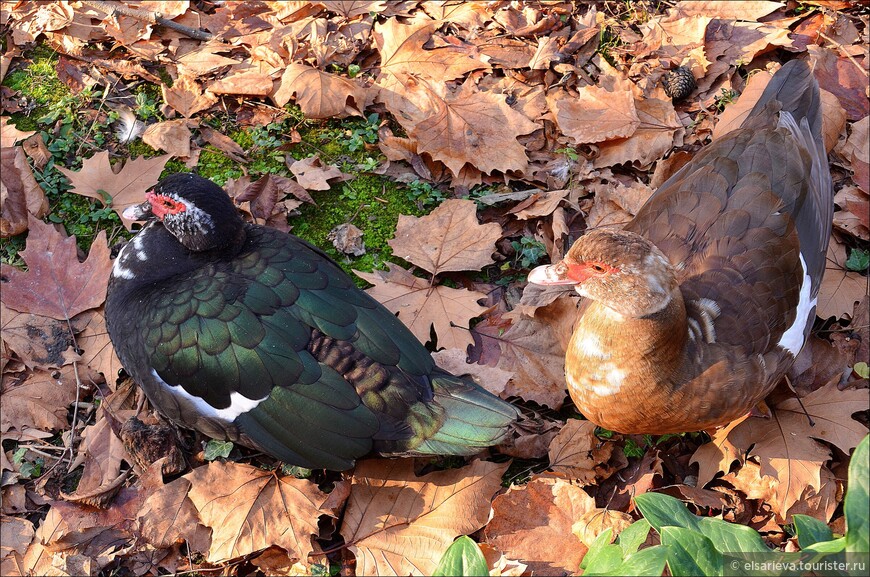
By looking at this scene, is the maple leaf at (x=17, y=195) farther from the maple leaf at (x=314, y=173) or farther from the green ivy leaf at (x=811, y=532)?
the green ivy leaf at (x=811, y=532)

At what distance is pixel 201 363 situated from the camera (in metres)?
3.18

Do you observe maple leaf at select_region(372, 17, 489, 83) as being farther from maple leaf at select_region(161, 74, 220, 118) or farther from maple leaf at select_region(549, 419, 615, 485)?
maple leaf at select_region(549, 419, 615, 485)

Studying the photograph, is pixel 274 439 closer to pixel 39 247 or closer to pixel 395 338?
pixel 395 338

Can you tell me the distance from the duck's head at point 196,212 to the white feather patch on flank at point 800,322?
2475 millimetres

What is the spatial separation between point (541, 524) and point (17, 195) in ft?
10.7

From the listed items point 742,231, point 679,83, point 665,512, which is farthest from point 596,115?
point 665,512

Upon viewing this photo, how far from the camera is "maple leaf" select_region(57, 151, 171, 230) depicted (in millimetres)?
4309

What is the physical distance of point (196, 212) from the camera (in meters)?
3.46

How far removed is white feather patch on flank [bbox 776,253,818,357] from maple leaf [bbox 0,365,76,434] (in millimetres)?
3317

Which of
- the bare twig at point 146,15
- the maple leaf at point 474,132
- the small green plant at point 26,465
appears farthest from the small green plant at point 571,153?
the small green plant at point 26,465

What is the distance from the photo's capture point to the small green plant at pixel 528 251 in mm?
4230

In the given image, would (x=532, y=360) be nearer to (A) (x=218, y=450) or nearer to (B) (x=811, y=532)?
(A) (x=218, y=450)

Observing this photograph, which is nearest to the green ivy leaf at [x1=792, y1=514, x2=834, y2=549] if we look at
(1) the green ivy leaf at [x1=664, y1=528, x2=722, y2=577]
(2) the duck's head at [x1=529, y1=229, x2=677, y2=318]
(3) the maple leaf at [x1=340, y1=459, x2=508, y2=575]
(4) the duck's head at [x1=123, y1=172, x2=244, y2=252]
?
(1) the green ivy leaf at [x1=664, y1=528, x2=722, y2=577]

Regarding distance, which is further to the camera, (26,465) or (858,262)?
(858,262)
